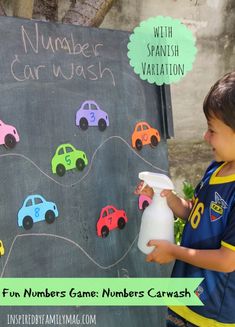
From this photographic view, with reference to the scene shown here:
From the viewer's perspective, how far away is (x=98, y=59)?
214 centimetres

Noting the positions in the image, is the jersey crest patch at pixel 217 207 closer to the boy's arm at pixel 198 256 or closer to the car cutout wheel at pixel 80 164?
the boy's arm at pixel 198 256

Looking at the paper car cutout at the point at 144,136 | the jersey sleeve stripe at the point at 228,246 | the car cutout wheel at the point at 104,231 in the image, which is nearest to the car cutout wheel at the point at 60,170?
the car cutout wheel at the point at 104,231

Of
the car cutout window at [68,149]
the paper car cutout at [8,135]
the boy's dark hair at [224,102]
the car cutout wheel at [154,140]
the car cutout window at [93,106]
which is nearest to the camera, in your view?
the boy's dark hair at [224,102]

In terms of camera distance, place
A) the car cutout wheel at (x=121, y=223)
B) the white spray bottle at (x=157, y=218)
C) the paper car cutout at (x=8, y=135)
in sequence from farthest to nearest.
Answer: the car cutout wheel at (x=121, y=223) → the white spray bottle at (x=157, y=218) → the paper car cutout at (x=8, y=135)

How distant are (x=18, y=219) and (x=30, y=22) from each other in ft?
2.51

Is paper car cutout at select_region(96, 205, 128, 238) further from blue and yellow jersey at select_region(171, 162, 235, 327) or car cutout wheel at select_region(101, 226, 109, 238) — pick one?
blue and yellow jersey at select_region(171, 162, 235, 327)

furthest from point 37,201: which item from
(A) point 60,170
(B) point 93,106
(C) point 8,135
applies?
(B) point 93,106

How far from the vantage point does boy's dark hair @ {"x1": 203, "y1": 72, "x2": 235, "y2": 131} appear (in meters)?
1.58

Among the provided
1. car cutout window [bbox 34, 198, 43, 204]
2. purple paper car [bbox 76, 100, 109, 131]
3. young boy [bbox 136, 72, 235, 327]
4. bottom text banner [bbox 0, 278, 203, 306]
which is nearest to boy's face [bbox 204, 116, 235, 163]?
young boy [bbox 136, 72, 235, 327]

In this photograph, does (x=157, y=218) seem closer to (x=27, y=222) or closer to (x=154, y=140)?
(x=27, y=222)

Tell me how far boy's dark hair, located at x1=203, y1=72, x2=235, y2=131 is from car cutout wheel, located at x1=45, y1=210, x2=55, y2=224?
74cm

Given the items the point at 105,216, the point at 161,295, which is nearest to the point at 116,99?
the point at 105,216

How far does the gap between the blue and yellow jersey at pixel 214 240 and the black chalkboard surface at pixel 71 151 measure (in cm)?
49

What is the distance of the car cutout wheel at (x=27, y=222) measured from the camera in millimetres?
1850
